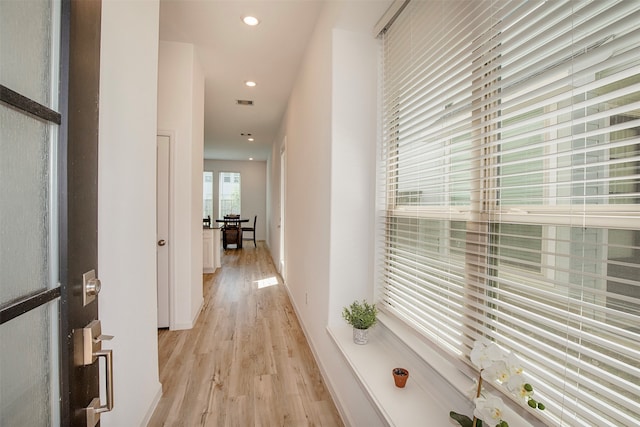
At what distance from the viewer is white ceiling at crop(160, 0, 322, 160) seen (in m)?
2.38

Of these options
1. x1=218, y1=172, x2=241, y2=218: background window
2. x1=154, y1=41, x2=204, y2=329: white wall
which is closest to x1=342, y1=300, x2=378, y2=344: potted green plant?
x1=154, y1=41, x2=204, y2=329: white wall

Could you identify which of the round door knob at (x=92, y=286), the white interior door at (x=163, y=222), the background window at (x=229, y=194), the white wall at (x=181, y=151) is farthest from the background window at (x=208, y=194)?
the round door knob at (x=92, y=286)

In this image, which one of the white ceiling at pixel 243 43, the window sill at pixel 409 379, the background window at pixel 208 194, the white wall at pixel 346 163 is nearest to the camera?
the window sill at pixel 409 379

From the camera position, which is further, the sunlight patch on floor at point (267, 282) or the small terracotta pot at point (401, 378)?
the sunlight patch on floor at point (267, 282)

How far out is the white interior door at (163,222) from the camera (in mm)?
2996

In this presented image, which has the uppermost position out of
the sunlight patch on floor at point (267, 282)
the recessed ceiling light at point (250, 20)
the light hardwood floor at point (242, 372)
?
the recessed ceiling light at point (250, 20)

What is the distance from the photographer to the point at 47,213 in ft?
2.02

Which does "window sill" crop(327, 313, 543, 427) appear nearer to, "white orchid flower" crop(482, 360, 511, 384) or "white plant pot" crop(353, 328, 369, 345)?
"white plant pot" crop(353, 328, 369, 345)

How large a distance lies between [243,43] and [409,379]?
309cm

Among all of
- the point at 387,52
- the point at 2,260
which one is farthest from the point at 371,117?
the point at 2,260

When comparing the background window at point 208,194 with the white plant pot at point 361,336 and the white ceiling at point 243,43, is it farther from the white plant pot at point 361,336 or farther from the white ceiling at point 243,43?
the white plant pot at point 361,336

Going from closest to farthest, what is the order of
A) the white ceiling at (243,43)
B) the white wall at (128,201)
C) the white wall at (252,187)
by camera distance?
the white wall at (128,201) < the white ceiling at (243,43) < the white wall at (252,187)

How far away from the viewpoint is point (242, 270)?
6008 millimetres

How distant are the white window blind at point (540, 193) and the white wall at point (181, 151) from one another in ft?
7.84
